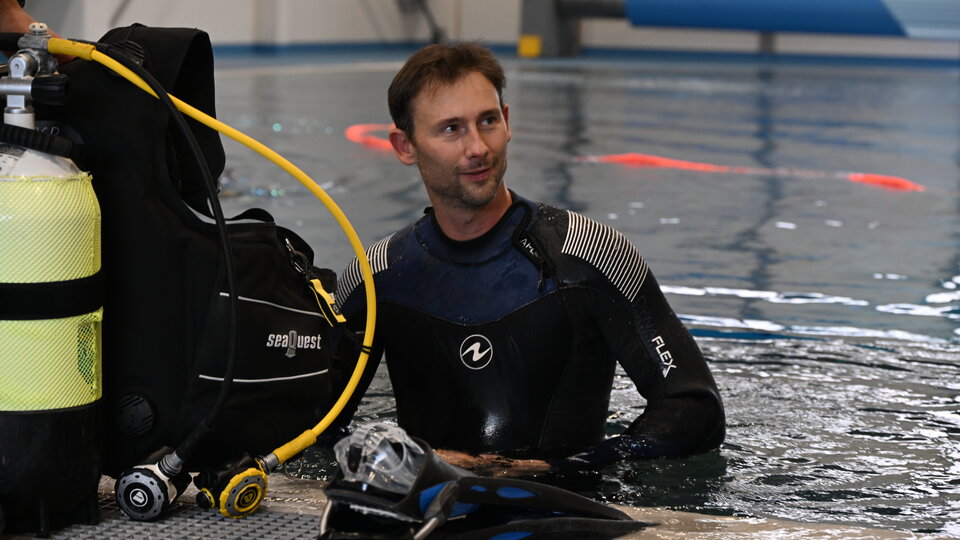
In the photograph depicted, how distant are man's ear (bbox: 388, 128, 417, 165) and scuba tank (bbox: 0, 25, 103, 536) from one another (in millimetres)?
822

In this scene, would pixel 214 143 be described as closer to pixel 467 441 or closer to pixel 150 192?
pixel 150 192

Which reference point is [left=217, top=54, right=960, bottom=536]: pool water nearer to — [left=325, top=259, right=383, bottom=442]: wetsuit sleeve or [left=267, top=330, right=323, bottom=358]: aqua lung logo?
[left=325, top=259, right=383, bottom=442]: wetsuit sleeve

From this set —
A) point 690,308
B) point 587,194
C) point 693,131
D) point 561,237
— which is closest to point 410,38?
point 693,131

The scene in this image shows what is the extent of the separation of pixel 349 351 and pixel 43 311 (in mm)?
753

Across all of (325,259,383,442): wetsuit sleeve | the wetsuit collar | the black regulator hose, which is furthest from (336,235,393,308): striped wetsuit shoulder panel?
the black regulator hose

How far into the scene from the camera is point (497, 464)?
8.14 feet

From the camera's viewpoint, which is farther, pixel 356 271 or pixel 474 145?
pixel 356 271

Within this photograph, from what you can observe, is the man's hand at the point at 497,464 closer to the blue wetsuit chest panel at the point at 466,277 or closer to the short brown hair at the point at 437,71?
the blue wetsuit chest panel at the point at 466,277

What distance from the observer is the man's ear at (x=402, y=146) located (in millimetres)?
2559

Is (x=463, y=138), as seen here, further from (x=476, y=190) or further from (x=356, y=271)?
(x=356, y=271)

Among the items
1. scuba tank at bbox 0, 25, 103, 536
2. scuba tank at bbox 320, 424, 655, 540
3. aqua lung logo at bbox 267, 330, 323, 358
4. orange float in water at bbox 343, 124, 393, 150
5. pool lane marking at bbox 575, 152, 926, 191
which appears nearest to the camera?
scuba tank at bbox 320, 424, 655, 540

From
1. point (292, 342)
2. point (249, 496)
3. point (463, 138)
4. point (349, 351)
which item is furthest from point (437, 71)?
point (249, 496)

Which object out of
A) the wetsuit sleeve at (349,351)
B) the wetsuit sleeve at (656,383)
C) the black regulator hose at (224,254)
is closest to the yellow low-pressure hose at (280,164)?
the black regulator hose at (224,254)

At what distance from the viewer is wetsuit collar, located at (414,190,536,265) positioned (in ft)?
8.48
